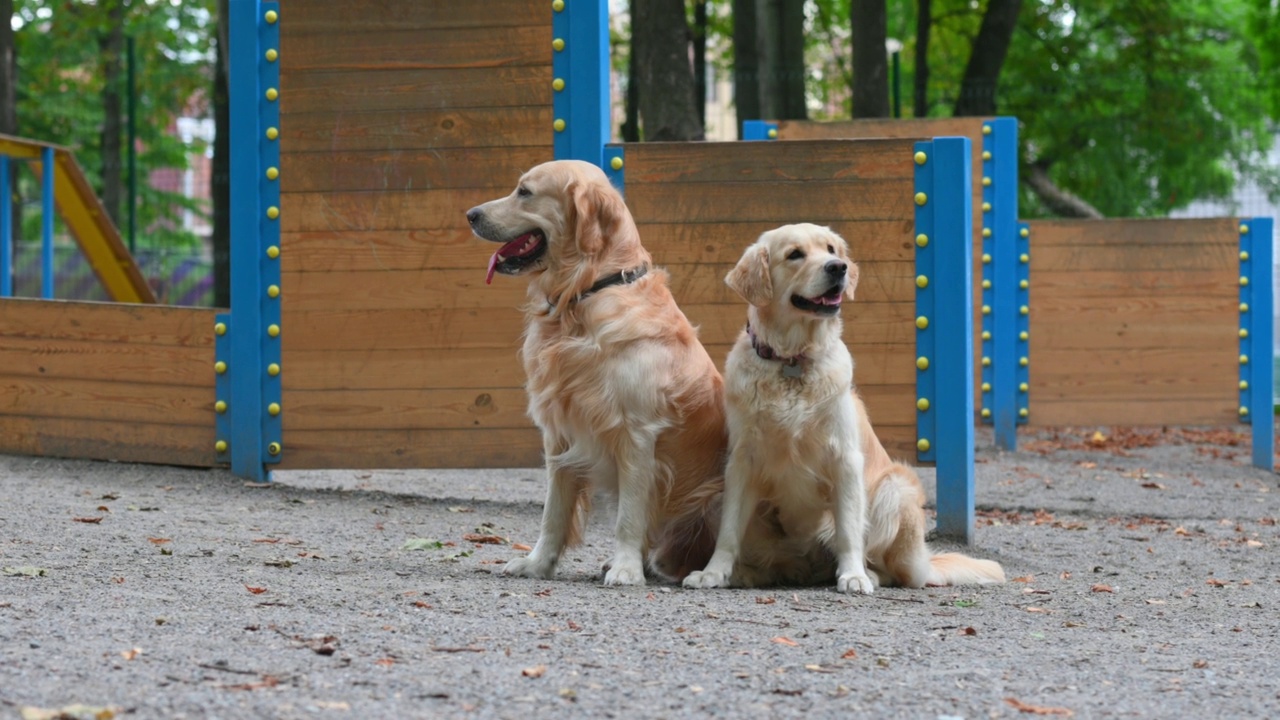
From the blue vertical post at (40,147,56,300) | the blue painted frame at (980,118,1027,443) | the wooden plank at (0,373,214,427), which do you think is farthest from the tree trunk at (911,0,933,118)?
the wooden plank at (0,373,214,427)

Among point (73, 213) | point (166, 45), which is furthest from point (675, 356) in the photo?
point (166, 45)

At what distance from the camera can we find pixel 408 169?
23.8 feet

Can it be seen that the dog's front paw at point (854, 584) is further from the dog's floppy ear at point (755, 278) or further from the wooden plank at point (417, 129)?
the wooden plank at point (417, 129)

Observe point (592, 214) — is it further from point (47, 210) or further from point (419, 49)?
point (47, 210)

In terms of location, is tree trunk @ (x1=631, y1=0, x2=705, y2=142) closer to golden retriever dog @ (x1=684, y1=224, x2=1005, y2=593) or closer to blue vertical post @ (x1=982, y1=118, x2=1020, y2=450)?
blue vertical post @ (x1=982, y1=118, x2=1020, y2=450)

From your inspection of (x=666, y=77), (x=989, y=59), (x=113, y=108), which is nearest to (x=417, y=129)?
(x=666, y=77)

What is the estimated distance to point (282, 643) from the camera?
366 centimetres

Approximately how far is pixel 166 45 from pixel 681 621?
24131 millimetres

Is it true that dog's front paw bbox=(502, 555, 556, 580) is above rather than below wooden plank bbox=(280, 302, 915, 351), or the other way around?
below

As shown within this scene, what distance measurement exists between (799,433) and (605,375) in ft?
2.36

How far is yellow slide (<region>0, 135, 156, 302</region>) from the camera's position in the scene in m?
12.5

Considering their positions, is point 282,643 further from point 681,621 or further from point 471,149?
point 471,149

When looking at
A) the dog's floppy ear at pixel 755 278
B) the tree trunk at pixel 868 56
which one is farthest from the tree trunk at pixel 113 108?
the dog's floppy ear at pixel 755 278

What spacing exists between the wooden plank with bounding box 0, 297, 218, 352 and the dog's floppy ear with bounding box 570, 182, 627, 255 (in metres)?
3.13
